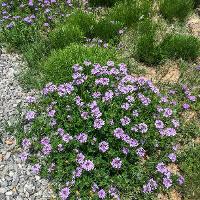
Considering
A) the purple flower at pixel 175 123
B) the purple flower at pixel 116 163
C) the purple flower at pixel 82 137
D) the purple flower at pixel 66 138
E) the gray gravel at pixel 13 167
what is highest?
the purple flower at pixel 82 137

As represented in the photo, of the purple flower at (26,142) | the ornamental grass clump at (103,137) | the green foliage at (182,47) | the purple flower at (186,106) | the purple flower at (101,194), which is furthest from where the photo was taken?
the green foliage at (182,47)

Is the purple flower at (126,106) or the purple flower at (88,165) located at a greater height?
the purple flower at (126,106)

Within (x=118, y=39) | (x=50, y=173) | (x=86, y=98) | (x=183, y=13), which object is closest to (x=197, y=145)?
(x=86, y=98)

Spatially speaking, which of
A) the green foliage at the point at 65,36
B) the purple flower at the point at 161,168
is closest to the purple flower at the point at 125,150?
the purple flower at the point at 161,168

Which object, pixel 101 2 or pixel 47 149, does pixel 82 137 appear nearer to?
pixel 47 149

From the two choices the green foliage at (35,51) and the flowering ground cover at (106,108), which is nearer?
the flowering ground cover at (106,108)

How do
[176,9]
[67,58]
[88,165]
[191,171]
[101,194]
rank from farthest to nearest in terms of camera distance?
[176,9] < [67,58] < [191,171] < [88,165] < [101,194]

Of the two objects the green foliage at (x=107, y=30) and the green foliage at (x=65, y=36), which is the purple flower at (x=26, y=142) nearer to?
the green foliage at (x=65, y=36)

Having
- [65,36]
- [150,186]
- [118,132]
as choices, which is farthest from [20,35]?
[150,186]
